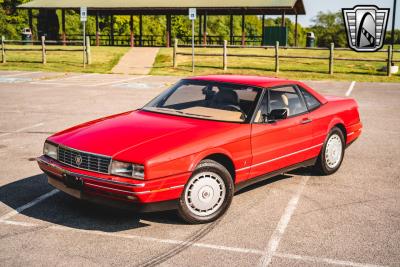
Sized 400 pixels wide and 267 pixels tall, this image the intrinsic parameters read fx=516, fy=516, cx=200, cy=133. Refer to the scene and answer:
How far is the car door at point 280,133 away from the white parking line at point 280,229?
40 centimetres

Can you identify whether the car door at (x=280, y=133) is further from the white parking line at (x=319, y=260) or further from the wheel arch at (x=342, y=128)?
the white parking line at (x=319, y=260)

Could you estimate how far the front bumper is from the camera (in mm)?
4801

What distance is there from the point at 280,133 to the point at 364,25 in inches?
1204

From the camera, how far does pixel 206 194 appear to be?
5289 mm

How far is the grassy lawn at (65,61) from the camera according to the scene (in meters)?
26.9

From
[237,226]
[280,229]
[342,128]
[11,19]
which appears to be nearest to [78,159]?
[237,226]

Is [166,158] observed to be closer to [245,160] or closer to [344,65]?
[245,160]

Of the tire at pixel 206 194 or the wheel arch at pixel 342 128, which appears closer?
the tire at pixel 206 194

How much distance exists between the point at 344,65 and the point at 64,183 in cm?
2613

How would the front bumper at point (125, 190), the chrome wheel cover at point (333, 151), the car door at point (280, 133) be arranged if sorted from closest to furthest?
the front bumper at point (125, 190) < the car door at point (280, 133) < the chrome wheel cover at point (333, 151)

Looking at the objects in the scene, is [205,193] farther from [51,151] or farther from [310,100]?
[310,100]

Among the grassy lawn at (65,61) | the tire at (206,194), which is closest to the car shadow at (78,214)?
the tire at (206,194)

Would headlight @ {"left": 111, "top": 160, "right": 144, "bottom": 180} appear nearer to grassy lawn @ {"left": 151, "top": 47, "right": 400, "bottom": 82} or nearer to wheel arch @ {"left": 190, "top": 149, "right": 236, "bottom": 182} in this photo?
wheel arch @ {"left": 190, "top": 149, "right": 236, "bottom": 182}

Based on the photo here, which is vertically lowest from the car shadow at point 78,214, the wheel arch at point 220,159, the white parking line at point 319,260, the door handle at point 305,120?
the white parking line at point 319,260
